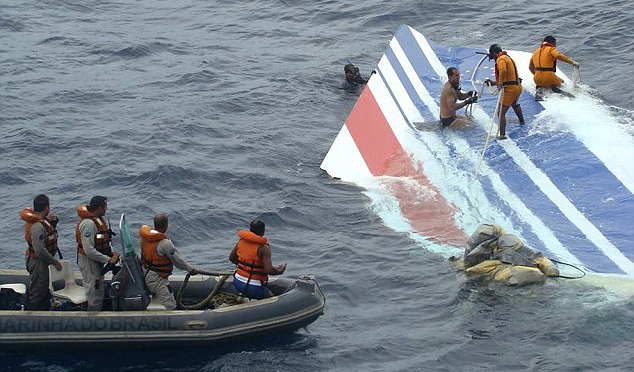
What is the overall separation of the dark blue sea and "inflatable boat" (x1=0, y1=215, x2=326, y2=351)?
278mm

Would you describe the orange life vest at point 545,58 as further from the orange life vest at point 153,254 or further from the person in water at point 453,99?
the orange life vest at point 153,254

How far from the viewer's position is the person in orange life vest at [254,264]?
42.5ft

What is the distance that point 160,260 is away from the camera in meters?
12.8

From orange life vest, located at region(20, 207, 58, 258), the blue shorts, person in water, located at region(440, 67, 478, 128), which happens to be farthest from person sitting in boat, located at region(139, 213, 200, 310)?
person in water, located at region(440, 67, 478, 128)

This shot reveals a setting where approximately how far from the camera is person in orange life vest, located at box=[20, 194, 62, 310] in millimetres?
12625

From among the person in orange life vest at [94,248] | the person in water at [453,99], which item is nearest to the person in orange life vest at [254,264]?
the person in orange life vest at [94,248]

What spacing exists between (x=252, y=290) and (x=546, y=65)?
8.98 m

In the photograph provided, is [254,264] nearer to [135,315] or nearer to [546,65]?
[135,315]

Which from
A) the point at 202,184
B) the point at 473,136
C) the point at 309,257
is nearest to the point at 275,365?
the point at 309,257

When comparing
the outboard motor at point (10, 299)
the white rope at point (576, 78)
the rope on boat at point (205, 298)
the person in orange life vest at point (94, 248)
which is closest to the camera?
the person in orange life vest at point (94, 248)

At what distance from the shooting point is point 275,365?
12.7m

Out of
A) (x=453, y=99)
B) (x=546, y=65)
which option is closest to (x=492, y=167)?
(x=453, y=99)

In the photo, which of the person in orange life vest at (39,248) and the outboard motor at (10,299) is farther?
the outboard motor at (10,299)

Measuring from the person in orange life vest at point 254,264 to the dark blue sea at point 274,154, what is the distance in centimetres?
62
